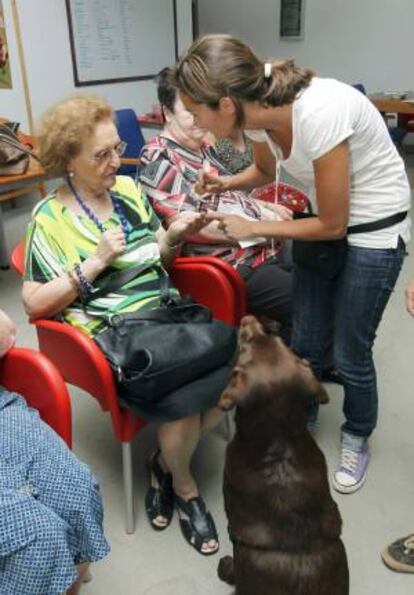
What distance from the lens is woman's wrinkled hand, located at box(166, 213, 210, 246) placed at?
1.79 meters

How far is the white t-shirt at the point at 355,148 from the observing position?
1367 millimetres

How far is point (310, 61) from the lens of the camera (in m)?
6.65

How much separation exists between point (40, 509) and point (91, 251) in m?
0.80

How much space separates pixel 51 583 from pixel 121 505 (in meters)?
0.75

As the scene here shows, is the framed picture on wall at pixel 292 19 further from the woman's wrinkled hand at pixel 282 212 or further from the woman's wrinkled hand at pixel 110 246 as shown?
the woman's wrinkled hand at pixel 110 246

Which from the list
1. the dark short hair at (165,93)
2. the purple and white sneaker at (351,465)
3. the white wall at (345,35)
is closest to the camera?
the purple and white sneaker at (351,465)

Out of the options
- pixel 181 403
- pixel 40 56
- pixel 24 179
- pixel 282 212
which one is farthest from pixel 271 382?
pixel 40 56

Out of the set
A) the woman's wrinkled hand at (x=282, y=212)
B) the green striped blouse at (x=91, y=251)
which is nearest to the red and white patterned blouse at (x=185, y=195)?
the woman's wrinkled hand at (x=282, y=212)

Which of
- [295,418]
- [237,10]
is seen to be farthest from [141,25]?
[295,418]

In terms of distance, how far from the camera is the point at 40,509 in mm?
1094

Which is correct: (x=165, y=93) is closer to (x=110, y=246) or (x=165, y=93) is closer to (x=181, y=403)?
(x=110, y=246)

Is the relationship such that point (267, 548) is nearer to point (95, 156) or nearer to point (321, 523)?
point (321, 523)

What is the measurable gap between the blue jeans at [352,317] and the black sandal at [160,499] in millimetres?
612

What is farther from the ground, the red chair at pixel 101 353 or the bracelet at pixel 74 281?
the bracelet at pixel 74 281
